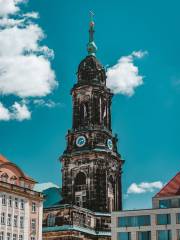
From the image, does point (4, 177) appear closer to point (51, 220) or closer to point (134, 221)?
point (134, 221)

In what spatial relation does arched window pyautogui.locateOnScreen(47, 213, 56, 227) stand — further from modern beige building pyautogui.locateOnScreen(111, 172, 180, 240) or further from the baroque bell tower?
modern beige building pyautogui.locateOnScreen(111, 172, 180, 240)

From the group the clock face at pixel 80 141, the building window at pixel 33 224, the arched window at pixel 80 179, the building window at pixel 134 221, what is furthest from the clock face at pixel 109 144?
the building window at pixel 33 224

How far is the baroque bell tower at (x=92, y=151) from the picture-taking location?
111 meters

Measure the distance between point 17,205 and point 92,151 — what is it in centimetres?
3291

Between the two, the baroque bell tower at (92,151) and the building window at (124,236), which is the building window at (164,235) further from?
the baroque bell tower at (92,151)

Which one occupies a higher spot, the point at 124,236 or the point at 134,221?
the point at 134,221

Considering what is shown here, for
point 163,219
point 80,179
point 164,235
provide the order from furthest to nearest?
point 80,179, point 163,219, point 164,235

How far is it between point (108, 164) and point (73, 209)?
50.6ft

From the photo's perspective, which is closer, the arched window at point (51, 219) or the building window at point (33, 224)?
the building window at point (33, 224)

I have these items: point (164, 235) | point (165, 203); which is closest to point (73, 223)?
point (165, 203)

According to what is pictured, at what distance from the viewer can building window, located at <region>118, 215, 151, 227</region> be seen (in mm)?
80562

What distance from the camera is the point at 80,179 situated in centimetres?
11356

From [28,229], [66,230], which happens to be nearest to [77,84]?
[66,230]

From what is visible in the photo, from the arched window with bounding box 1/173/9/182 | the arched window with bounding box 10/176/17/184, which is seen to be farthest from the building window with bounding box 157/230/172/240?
the arched window with bounding box 1/173/9/182
